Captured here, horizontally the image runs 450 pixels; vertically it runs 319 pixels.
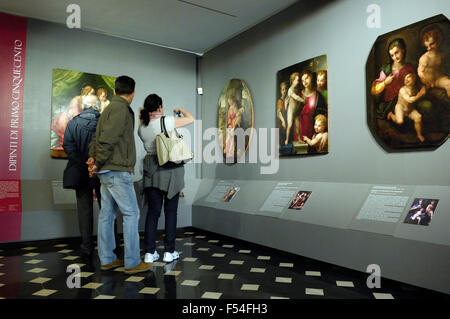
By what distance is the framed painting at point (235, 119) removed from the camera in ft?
17.9

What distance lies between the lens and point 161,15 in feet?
16.5

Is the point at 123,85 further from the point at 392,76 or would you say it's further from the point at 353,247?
the point at 353,247

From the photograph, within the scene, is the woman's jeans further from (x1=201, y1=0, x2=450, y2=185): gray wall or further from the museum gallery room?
(x1=201, y1=0, x2=450, y2=185): gray wall

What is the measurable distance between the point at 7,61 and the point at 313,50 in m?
4.42

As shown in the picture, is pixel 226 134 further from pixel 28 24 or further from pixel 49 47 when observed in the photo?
pixel 28 24

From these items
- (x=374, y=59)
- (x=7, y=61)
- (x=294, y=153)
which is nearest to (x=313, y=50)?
(x=374, y=59)

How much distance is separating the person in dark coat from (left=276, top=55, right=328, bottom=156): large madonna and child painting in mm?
2499

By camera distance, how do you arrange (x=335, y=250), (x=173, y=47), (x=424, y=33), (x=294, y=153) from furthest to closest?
(x=173, y=47)
(x=294, y=153)
(x=335, y=250)
(x=424, y=33)

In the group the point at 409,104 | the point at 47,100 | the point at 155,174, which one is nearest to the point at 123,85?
the point at 155,174

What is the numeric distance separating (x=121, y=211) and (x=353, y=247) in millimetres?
2329

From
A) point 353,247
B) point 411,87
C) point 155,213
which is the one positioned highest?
point 411,87

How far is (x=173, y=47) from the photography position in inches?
253

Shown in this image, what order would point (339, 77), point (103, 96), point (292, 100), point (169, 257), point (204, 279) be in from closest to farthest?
point (204, 279) < point (169, 257) < point (339, 77) < point (292, 100) < point (103, 96)

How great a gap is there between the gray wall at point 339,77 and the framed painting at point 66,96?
8.10ft
